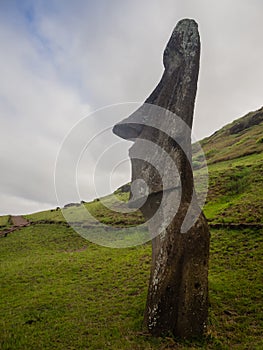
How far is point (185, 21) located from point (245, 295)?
12.0 metres

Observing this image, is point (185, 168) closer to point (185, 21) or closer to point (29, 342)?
point (185, 21)

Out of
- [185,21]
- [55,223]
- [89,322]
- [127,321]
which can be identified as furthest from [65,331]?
[55,223]

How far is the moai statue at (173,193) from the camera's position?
1119 cm

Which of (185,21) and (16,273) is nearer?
(185,21)

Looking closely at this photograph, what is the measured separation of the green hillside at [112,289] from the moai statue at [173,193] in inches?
34.7

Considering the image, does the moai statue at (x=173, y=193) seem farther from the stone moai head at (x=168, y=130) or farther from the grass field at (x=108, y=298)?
the grass field at (x=108, y=298)

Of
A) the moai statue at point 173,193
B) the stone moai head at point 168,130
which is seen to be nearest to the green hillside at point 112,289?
the moai statue at point 173,193

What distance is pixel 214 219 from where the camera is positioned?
1133 inches

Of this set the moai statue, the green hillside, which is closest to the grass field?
the green hillside

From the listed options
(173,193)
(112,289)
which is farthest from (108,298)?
(173,193)

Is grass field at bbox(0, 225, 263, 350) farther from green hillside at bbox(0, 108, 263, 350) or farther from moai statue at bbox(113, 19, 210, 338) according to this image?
moai statue at bbox(113, 19, 210, 338)

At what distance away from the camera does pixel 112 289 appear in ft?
57.6

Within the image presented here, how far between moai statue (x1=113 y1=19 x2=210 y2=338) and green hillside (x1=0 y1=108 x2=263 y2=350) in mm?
882

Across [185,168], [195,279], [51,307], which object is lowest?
[51,307]
